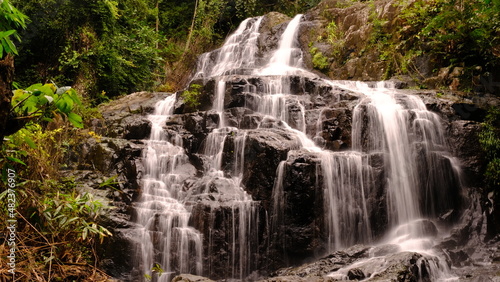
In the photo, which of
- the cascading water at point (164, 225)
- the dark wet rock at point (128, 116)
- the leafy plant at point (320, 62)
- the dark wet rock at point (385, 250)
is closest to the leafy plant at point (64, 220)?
the cascading water at point (164, 225)

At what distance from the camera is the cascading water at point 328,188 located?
276 inches

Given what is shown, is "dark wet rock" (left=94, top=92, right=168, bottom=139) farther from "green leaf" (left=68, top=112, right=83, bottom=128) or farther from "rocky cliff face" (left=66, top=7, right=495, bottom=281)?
"green leaf" (left=68, top=112, right=83, bottom=128)

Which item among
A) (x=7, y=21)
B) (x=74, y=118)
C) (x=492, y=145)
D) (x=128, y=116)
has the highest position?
(x=128, y=116)

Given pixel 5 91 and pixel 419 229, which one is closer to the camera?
pixel 5 91

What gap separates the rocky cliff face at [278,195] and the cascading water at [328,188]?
0.04m

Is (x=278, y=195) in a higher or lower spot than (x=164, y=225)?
higher

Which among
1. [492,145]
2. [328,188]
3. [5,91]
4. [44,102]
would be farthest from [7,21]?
[492,145]

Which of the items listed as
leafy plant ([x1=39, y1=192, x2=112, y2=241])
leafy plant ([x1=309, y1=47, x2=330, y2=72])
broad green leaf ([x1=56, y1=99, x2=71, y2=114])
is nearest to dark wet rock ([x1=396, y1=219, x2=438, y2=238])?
leafy plant ([x1=39, y1=192, x2=112, y2=241])

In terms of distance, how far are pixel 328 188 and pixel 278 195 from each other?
3.52 feet

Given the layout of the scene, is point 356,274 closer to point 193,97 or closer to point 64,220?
point 64,220

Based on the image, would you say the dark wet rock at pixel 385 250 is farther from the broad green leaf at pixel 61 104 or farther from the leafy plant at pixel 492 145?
the broad green leaf at pixel 61 104

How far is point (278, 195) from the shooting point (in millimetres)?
7391

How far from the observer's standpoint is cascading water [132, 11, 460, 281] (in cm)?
701

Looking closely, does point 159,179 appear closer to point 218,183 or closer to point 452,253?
point 218,183
